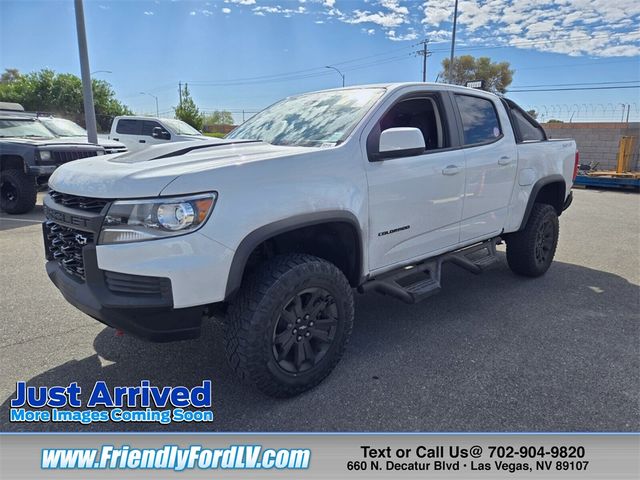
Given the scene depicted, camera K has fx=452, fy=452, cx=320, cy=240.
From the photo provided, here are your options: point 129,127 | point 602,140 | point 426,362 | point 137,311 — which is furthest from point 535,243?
point 602,140

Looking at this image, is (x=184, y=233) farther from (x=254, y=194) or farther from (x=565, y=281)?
(x=565, y=281)

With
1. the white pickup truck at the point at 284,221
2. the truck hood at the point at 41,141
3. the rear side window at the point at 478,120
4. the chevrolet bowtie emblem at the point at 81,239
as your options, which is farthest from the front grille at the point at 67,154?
the rear side window at the point at 478,120

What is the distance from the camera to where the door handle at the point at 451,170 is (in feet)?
11.5

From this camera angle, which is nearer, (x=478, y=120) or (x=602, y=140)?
(x=478, y=120)

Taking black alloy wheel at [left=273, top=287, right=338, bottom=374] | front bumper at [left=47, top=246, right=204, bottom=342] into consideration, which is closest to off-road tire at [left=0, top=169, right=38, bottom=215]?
front bumper at [left=47, top=246, right=204, bottom=342]

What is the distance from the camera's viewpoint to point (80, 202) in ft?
8.06

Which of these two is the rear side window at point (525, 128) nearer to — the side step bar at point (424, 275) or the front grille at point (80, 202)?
the side step bar at point (424, 275)

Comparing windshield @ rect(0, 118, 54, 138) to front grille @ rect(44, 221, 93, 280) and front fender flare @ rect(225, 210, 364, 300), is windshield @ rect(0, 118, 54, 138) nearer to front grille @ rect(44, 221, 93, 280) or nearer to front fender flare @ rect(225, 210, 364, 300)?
front grille @ rect(44, 221, 93, 280)

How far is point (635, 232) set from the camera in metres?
7.69

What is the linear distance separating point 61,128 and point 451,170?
963cm

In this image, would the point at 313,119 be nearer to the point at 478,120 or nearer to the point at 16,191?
the point at 478,120

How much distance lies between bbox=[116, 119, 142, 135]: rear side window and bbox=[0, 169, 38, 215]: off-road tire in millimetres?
6195

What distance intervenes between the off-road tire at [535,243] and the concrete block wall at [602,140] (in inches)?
688

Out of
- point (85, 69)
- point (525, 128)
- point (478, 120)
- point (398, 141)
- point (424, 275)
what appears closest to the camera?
point (398, 141)
